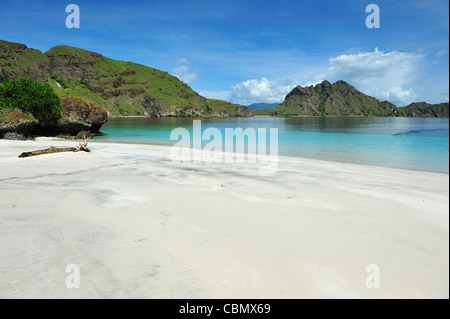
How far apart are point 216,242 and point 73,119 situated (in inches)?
1542

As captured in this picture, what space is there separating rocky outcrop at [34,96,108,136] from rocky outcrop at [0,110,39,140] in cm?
535

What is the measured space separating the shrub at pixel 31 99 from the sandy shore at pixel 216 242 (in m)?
27.4

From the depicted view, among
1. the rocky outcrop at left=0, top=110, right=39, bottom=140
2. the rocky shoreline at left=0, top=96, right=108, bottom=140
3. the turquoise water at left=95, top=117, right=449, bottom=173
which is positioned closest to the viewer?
the turquoise water at left=95, top=117, right=449, bottom=173

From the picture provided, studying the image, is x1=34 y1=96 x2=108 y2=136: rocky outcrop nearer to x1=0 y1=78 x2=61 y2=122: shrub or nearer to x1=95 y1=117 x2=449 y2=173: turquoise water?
x1=0 y1=78 x2=61 y2=122: shrub

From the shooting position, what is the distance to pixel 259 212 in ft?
22.5

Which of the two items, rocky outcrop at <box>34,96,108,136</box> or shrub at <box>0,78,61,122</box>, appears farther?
rocky outcrop at <box>34,96,108,136</box>

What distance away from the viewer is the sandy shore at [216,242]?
3785 millimetres

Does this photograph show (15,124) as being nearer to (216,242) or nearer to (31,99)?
(31,99)

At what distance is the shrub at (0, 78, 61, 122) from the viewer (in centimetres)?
3041

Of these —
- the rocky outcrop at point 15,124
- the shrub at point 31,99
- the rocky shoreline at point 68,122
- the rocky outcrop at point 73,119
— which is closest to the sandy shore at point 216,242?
the rocky outcrop at point 15,124

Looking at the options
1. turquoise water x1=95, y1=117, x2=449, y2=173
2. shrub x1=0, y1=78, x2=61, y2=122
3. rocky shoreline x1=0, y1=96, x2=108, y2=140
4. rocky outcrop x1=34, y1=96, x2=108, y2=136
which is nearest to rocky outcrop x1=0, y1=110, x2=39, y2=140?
rocky shoreline x1=0, y1=96, x2=108, y2=140

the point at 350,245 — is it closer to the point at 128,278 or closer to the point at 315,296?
the point at 315,296

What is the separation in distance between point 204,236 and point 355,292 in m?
2.79
